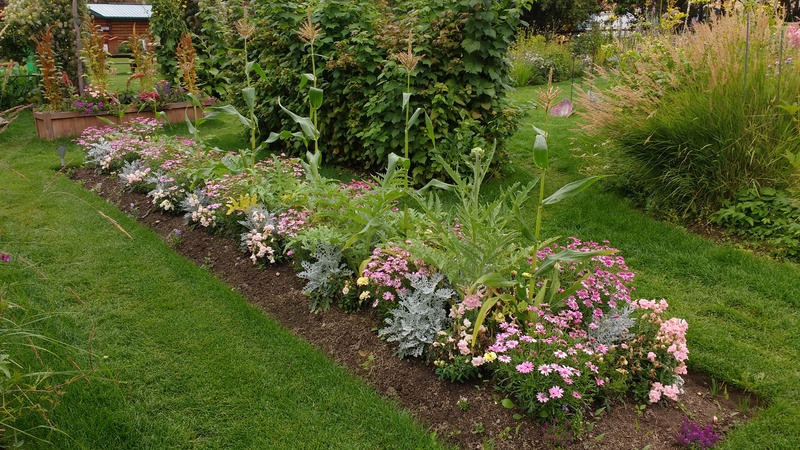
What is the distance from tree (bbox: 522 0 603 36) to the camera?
2073 centimetres

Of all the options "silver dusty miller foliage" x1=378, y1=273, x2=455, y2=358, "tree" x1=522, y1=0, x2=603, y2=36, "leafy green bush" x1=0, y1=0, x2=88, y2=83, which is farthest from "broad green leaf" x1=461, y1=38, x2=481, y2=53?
"tree" x1=522, y1=0, x2=603, y2=36

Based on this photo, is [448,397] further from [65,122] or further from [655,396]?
[65,122]

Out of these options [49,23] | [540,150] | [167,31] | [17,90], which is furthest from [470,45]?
[17,90]

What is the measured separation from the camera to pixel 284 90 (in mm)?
6723

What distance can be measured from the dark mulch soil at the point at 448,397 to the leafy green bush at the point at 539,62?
9520mm

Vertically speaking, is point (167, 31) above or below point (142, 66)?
above

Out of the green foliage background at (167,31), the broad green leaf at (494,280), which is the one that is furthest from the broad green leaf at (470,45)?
the green foliage background at (167,31)

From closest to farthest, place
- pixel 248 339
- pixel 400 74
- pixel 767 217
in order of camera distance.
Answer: pixel 248 339
pixel 767 217
pixel 400 74

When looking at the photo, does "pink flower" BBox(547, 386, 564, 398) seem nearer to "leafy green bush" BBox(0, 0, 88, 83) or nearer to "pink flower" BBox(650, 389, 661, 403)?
"pink flower" BBox(650, 389, 661, 403)

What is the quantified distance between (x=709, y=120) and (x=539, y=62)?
8.81m

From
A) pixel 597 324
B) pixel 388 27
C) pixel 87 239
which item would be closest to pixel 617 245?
pixel 597 324

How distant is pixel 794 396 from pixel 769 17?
3.73 meters

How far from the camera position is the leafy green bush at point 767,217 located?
411cm

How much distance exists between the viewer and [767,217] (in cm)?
433
